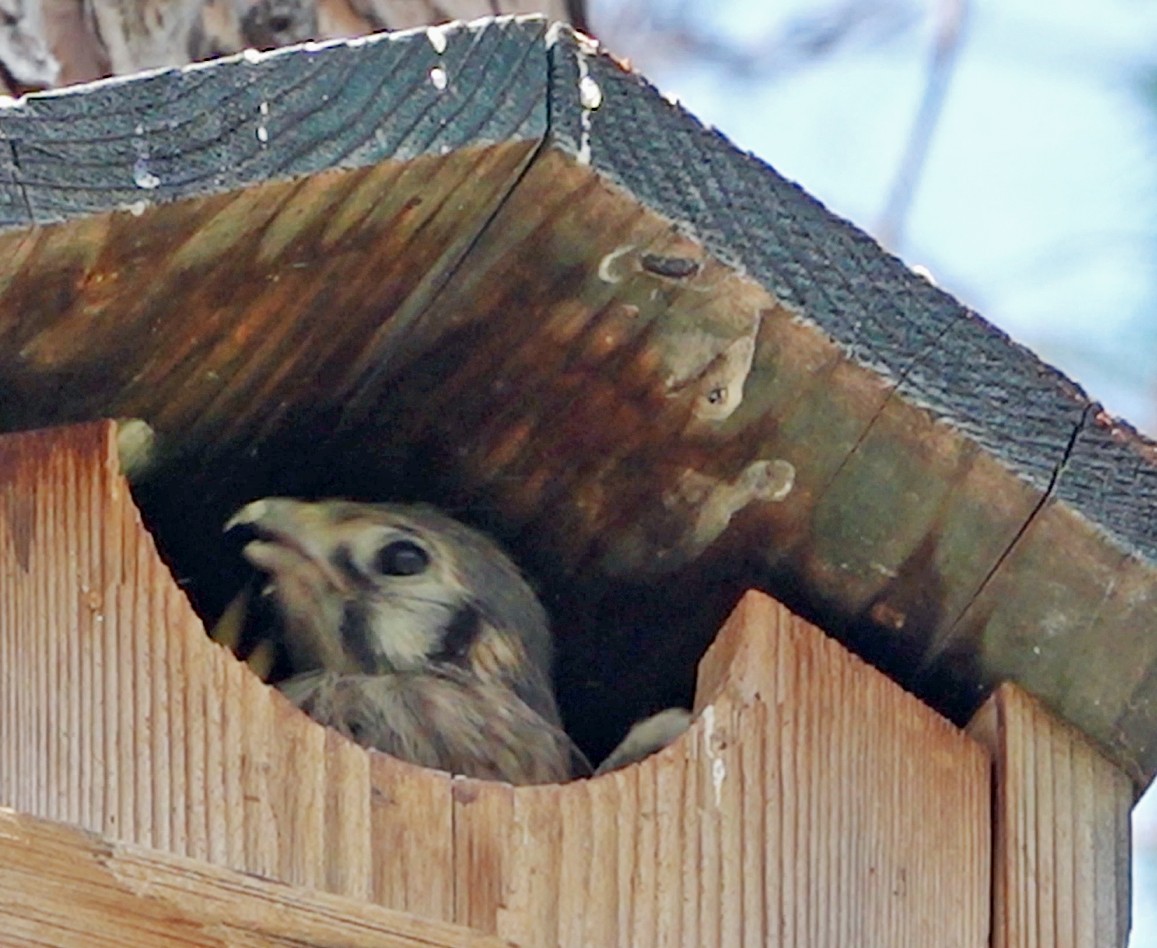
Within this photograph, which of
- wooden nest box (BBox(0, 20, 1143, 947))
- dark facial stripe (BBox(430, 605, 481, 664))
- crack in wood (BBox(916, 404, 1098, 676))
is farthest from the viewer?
dark facial stripe (BBox(430, 605, 481, 664))

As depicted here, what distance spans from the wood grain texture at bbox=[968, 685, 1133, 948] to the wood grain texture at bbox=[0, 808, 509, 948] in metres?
0.78

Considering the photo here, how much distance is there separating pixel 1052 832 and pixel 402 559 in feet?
2.72

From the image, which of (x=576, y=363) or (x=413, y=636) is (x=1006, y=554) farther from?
(x=413, y=636)

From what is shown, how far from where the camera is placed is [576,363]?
2889 millimetres

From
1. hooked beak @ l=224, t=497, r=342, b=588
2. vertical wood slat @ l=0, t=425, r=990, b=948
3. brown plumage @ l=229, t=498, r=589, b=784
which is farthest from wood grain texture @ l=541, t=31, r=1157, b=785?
hooked beak @ l=224, t=497, r=342, b=588

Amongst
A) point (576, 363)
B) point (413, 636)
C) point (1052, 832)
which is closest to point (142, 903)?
point (576, 363)

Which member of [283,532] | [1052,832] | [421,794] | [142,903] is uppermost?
[283,532]

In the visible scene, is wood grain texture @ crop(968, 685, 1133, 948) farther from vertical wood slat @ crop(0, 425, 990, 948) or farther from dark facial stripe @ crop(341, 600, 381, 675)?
dark facial stripe @ crop(341, 600, 381, 675)

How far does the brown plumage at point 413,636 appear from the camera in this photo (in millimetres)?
3150

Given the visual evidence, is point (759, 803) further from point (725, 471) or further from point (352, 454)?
point (352, 454)

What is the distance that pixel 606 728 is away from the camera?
11.3 feet

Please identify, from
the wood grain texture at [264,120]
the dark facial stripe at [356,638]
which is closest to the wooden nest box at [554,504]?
the wood grain texture at [264,120]

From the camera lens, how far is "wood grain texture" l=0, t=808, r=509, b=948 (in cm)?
226

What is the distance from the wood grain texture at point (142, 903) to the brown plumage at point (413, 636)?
71 centimetres
